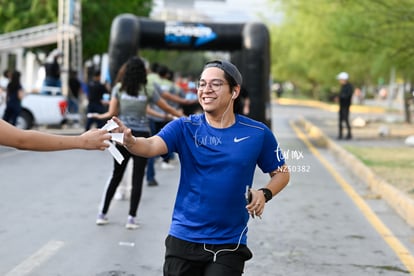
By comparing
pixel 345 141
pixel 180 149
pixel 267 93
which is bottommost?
pixel 345 141

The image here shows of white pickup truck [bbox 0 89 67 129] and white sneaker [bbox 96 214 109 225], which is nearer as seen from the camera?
white sneaker [bbox 96 214 109 225]

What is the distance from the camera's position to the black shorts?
Result: 3934 mm

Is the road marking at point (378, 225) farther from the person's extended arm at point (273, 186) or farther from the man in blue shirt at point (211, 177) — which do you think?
the man in blue shirt at point (211, 177)

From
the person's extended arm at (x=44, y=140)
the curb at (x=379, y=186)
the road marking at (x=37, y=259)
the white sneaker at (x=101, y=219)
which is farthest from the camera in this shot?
the curb at (x=379, y=186)

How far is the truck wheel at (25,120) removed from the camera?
21.1m

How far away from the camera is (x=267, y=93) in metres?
20.9

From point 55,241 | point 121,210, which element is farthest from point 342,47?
point 55,241

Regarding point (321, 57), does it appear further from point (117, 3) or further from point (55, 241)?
point (55, 241)

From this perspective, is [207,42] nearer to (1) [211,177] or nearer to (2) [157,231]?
(2) [157,231]

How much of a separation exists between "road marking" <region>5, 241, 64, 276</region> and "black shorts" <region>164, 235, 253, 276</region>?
291 centimetres

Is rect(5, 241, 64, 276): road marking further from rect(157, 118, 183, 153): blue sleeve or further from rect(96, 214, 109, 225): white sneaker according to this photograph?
rect(157, 118, 183, 153): blue sleeve

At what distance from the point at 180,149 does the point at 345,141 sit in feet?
62.6

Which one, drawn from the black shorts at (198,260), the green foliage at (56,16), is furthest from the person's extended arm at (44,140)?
the green foliage at (56,16)

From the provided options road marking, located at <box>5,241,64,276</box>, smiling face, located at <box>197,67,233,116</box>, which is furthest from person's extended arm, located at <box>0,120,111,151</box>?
road marking, located at <box>5,241,64,276</box>
